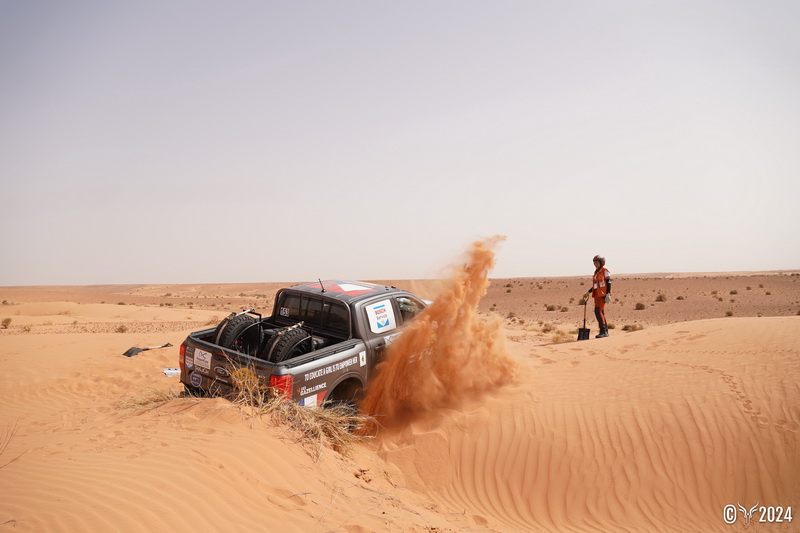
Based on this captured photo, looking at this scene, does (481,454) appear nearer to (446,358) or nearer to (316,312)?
(446,358)

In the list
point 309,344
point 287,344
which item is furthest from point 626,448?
point 287,344

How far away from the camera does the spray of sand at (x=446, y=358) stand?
22.3ft

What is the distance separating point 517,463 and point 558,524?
910mm

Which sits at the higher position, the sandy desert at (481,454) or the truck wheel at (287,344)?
the truck wheel at (287,344)

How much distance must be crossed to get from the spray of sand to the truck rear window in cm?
77

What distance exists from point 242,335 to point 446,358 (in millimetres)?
2951

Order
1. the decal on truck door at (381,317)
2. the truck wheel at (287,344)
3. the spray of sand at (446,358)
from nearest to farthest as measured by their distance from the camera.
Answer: the truck wheel at (287,344)
the spray of sand at (446,358)
the decal on truck door at (381,317)

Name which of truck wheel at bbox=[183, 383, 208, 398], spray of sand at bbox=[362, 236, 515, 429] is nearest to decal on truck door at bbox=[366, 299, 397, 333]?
spray of sand at bbox=[362, 236, 515, 429]

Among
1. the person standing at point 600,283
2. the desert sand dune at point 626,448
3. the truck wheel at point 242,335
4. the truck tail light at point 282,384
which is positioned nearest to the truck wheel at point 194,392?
the truck wheel at point 242,335

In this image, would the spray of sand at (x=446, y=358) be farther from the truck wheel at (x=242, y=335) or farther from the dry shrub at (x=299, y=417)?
the truck wheel at (x=242, y=335)

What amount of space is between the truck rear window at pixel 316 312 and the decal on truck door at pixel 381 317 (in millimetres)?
→ 352

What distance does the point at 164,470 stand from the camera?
13.0 feet

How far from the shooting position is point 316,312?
720cm

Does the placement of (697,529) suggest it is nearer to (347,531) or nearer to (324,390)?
(347,531)
